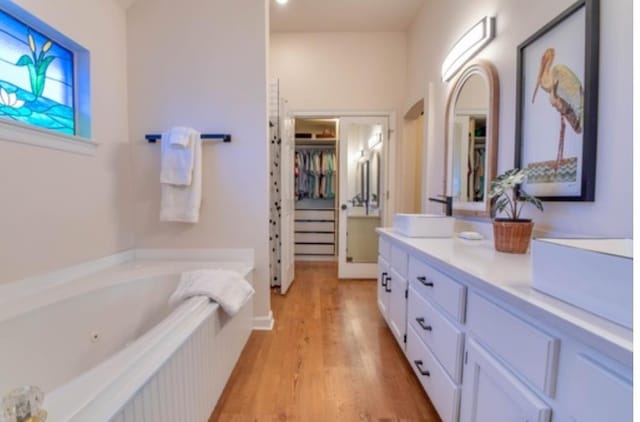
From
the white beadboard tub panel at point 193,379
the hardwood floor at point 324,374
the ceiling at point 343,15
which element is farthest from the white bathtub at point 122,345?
the ceiling at point 343,15

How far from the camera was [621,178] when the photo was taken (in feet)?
3.15

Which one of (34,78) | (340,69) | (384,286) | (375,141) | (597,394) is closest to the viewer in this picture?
(597,394)

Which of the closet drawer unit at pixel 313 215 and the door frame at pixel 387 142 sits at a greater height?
the door frame at pixel 387 142

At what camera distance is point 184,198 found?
2.11 metres

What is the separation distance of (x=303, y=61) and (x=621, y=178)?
124 inches

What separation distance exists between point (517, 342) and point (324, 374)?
120 cm

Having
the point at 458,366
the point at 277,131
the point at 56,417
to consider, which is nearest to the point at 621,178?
the point at 458,366

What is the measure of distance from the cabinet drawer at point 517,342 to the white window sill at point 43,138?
6.89 feet

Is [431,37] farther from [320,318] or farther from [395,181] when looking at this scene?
[320,318]

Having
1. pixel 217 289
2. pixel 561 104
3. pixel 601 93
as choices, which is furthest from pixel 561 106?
pixel 217 289

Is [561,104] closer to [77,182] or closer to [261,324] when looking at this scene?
[261,324]

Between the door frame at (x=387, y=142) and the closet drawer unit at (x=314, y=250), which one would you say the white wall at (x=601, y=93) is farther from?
the closet drawer unit at (x=314, y=250)

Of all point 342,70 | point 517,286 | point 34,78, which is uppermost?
point 342,70

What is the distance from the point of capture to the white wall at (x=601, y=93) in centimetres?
95
